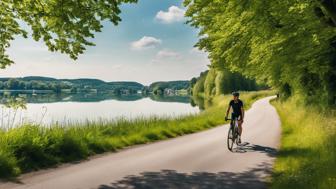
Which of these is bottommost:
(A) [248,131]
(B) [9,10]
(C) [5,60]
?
(A) [248,131]

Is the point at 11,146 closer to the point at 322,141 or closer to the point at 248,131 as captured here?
the point at 322,141

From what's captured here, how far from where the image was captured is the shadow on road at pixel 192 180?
28.6ft

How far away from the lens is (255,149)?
1462 cm

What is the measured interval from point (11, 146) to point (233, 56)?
11764 mm

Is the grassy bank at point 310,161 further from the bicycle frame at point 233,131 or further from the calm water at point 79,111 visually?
the calm water at point 79,111

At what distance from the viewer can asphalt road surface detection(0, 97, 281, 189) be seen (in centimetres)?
885

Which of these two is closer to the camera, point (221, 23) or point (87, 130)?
point (87, 130)

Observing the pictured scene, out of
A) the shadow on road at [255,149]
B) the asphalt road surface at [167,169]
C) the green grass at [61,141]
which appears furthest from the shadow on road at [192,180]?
the shadow on road at [255,149]

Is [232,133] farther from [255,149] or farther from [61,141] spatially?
[61,141]

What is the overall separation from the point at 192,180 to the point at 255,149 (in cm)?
597

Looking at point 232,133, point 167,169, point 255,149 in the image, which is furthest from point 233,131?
point 167,169

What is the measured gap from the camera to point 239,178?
9.66 metres

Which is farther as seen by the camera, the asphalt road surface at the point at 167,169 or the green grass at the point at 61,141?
the green grass at the point at 61,141

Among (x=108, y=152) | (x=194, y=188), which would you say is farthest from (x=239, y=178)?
(x=108, y=152)
